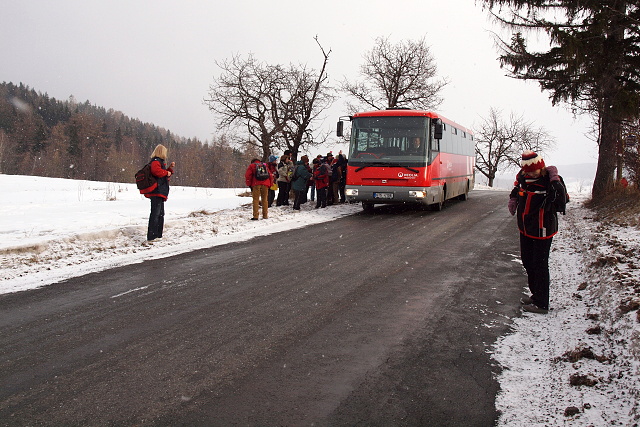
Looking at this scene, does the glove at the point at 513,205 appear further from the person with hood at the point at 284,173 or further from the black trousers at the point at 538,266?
the person with hood at the point at 284,173

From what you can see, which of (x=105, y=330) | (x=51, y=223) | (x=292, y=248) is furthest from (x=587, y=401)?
(x=51, y=223)

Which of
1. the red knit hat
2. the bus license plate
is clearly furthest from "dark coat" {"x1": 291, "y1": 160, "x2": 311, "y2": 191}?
the red knit hat

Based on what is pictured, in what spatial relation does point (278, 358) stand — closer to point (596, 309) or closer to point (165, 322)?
point (165, 322)

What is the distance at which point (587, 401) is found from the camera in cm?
304

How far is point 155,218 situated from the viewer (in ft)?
29.8

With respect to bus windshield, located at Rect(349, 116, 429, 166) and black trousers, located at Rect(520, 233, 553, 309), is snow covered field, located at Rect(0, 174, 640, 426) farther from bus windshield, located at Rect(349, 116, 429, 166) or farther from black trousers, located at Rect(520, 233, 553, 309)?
bus windshield, located at Rect(349, 116, 429, 166)

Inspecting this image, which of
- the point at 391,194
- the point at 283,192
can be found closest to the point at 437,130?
the point at 391,194

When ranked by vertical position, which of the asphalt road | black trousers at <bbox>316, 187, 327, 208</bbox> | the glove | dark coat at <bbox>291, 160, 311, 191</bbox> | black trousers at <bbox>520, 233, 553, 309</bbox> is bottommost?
the asphalt road

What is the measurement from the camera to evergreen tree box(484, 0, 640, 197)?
1296cm

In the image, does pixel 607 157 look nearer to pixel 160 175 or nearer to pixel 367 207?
pixel 367 207

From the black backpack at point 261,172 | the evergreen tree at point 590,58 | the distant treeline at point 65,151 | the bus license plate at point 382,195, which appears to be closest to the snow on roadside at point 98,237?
the black backpack at point 261,172

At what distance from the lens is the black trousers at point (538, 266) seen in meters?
5.02

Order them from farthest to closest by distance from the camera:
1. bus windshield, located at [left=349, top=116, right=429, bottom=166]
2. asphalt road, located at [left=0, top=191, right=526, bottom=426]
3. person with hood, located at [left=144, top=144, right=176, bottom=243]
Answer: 1. bus windshield, located at [left=349, top=116, right=429, bottom=166]
2. person with hood, located at [left=144, top=144, right=176, bottom=243]
3. asphalt road, located at [left=0, top=191, right=526, bottom=426]

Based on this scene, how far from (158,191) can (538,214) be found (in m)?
7.10
